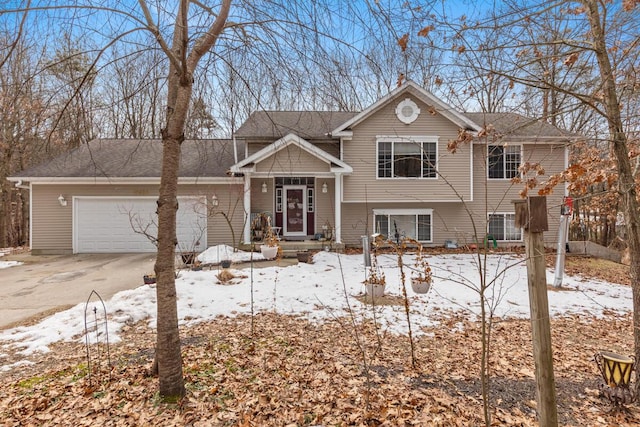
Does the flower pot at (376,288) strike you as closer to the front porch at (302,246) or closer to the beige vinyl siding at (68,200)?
the front porch at (302,246)

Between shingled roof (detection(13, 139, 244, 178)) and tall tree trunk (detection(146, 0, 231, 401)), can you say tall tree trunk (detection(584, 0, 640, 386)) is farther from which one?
shingled roof (detection(13, 139, 244, 178))

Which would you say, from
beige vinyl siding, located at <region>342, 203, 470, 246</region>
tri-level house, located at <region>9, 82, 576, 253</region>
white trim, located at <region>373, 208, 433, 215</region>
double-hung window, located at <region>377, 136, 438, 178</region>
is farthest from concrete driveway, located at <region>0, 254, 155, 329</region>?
double-hung window, located at <region>377, 136, 438, 178</region>

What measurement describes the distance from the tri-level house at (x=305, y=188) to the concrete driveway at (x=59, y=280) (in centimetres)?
122

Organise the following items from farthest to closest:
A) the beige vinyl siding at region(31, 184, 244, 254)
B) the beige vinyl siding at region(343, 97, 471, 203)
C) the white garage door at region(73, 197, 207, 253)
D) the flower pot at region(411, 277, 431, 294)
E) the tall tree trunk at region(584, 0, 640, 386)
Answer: the beige vinyl siding at region(343, 97, 471, 203), the white garage door at region(73, 197, 207, 253), the beige vinyl siding at region(31, 184, 244, 254), the flower pot at region(411, 277, 431, 294), the tall tree trunk at region(584, 0, 640, 386)

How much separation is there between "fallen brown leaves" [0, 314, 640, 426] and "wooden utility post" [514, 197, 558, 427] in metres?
0.68

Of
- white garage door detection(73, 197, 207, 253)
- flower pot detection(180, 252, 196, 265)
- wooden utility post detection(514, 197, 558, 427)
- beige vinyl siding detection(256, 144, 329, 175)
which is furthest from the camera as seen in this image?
white garage door detection(73, 197, 207, 253)

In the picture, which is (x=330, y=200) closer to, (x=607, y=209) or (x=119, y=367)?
(x=119, y=367)

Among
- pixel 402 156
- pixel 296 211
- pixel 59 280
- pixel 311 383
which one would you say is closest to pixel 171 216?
pixel 311 383

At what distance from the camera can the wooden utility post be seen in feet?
7.79

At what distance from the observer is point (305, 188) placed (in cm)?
1384

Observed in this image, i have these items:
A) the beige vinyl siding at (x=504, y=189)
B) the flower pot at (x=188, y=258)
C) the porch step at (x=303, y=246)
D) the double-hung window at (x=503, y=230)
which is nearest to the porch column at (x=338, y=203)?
the porch step at (x=303, y=246)

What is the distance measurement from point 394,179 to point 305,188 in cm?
370

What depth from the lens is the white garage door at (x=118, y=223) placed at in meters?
13.0

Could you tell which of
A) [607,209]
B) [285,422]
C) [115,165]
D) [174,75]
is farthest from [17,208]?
[607,209]
